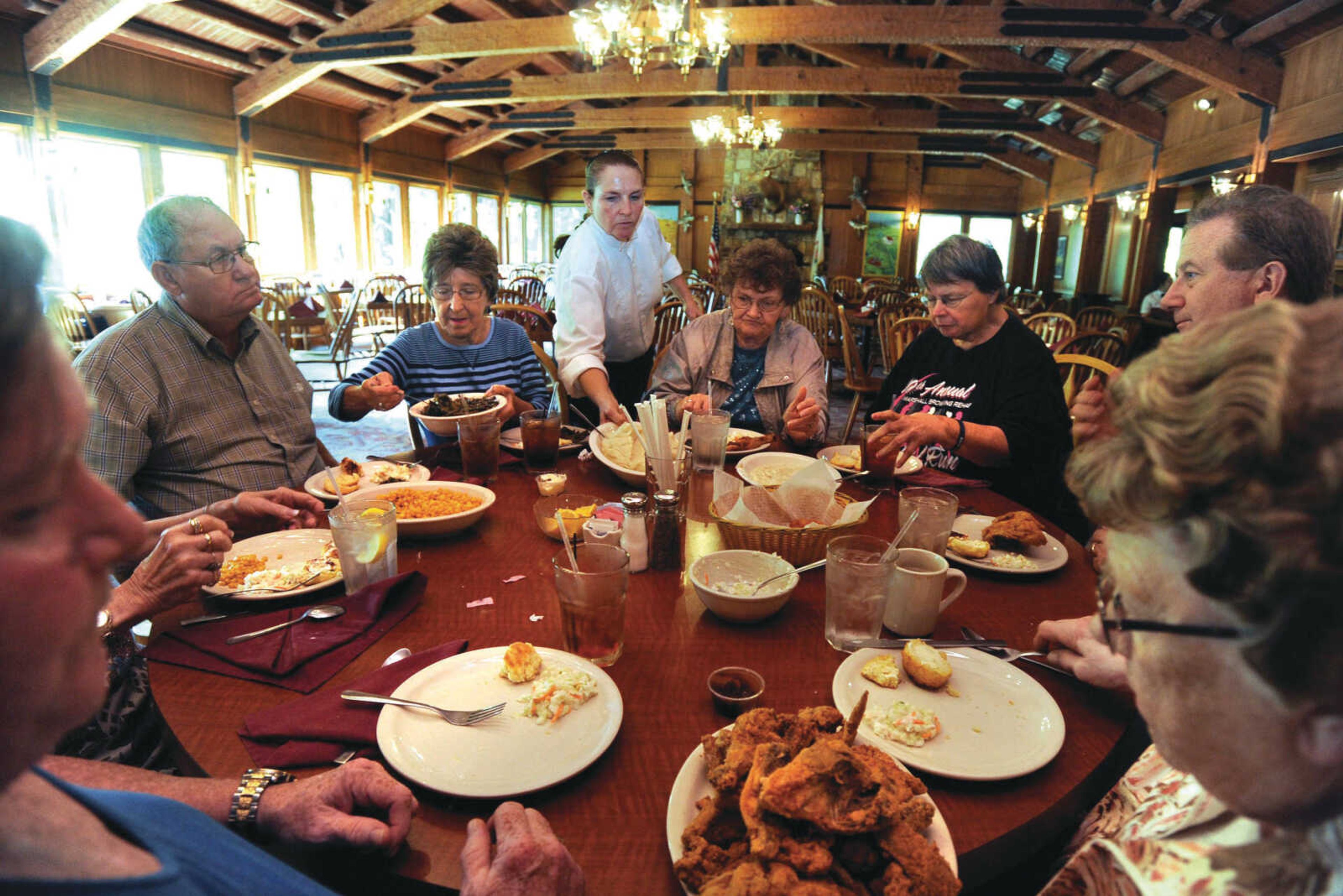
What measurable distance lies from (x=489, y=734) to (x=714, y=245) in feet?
48.4

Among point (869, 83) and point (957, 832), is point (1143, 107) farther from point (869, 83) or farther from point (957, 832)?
point (957, 832)

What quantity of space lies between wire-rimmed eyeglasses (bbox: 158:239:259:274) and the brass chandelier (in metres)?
4.14

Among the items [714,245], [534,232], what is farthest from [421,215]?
[714,245]

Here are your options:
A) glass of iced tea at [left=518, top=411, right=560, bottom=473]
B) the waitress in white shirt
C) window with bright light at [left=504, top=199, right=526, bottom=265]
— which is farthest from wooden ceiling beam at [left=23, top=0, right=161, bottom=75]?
window with bright light at [left=504, top=199, right=526, bottom=265]

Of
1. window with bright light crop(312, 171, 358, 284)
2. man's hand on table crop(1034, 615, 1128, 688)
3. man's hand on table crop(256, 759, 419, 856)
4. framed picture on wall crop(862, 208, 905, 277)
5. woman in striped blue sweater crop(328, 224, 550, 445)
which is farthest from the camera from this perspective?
framed picture on wall crop(862, 208, 905, 277)

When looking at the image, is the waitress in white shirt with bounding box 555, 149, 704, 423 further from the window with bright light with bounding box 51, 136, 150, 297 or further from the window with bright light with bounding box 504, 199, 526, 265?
the window with bright light with bounding box 504, 199, 526, 265

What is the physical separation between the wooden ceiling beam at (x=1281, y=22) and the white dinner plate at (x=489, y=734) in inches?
351

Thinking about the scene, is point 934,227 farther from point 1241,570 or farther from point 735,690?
point 1241,570

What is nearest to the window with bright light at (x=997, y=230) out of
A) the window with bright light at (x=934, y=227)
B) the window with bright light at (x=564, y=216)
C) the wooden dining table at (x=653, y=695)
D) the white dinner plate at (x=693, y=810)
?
the window with bright light at (x=934, y=227)

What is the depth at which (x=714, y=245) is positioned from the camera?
14859 mm

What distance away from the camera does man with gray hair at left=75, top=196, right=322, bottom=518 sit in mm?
1717

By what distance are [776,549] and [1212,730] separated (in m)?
0.93

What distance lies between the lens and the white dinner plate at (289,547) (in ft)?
4.43

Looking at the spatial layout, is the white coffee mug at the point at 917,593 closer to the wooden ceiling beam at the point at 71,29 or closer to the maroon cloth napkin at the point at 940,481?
the maroon cloth napkin at the point at 940,481
